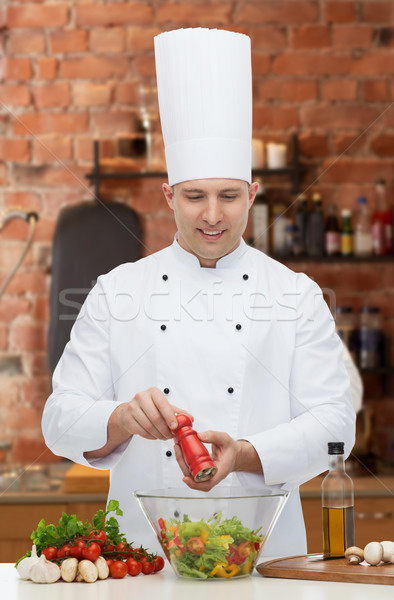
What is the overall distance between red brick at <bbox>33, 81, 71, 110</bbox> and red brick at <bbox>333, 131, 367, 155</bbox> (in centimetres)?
104

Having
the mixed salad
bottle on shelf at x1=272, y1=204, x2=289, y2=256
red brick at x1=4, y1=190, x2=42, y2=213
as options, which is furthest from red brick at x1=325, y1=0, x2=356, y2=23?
the mixed salad

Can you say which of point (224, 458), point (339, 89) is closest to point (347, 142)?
point (339, 89)

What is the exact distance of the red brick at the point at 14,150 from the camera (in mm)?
3219

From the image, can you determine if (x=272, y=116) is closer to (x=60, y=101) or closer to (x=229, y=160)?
(x=60, y=101)

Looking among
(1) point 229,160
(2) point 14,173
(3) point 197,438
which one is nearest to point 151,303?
(1) point 229,160

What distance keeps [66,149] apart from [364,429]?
1539 millimetres

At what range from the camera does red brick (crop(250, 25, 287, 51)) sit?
10.6ft

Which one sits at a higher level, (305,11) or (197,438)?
(305,11)

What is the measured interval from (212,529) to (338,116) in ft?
7.92

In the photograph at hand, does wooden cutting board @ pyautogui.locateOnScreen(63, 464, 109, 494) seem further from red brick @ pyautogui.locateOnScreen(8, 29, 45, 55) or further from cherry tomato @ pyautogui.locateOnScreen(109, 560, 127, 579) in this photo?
red brick @ pyautogui.locateOnScreen(8, 29, 45, 55)

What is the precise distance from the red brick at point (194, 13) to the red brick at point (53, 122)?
0.49 metres

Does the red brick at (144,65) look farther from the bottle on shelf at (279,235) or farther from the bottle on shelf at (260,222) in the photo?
the bottle on shelf at (279,235)

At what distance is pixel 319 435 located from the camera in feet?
4.73

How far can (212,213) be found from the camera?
151 cm
